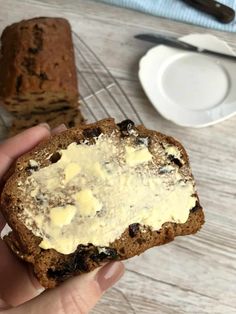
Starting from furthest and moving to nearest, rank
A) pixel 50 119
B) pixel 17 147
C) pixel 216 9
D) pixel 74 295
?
pixel 216 9, pixel 50 119, pixel 17 147, pixel 74 295

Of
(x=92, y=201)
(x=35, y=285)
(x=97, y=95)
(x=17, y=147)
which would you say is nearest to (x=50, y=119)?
(x=97, y=95)

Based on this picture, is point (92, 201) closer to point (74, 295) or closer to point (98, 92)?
point (74, 295)

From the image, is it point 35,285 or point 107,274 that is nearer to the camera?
point 107,274

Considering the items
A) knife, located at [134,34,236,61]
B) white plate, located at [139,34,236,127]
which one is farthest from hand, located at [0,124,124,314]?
knife, located at [134,34,236,61]

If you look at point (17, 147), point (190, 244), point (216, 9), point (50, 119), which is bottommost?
point (190, 244)

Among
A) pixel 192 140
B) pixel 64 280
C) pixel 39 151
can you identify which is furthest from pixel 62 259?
pixel 192 140

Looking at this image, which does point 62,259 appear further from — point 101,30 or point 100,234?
point 101,30

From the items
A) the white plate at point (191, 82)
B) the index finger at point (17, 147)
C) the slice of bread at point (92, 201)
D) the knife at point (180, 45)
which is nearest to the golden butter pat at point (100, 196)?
the slice of bread at point (92, 201)
